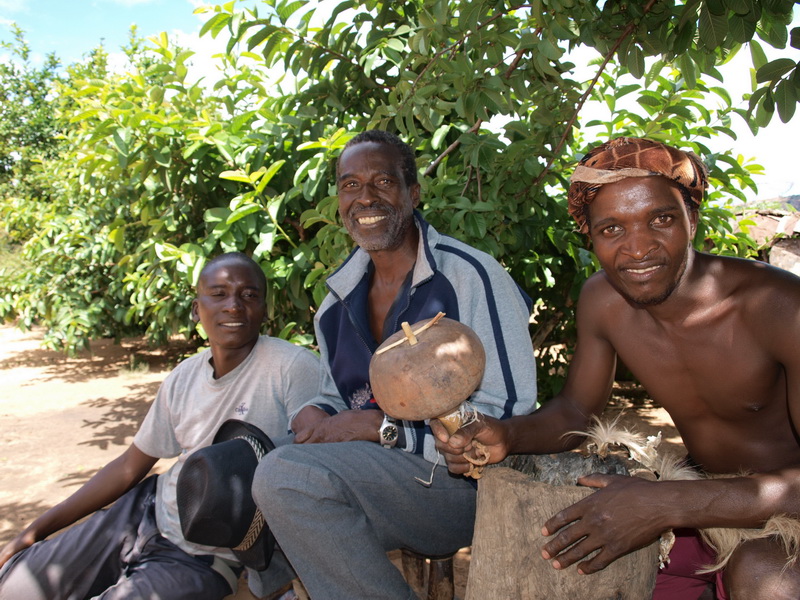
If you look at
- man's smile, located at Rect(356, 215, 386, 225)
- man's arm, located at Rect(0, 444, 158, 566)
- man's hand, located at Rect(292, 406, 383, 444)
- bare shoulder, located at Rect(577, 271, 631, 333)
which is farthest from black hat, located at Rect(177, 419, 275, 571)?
bare shoulder, located at Rect(577, 271, 631, 333)

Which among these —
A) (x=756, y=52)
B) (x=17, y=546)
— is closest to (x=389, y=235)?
(x=756, y=52)

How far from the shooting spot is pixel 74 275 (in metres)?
7.52

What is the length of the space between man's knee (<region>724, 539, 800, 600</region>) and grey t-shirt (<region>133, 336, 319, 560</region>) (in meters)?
1.58

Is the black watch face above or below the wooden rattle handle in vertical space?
below

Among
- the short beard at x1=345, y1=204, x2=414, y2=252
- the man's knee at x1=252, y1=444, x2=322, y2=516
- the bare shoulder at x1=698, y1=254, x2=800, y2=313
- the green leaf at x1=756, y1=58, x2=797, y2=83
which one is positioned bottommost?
the man's knee at x1=252, y1=444, x2=322, y2=516

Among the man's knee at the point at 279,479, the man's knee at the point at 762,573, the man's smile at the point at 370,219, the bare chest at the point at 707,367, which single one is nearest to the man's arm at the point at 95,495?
the man's knee at the point at 279,479

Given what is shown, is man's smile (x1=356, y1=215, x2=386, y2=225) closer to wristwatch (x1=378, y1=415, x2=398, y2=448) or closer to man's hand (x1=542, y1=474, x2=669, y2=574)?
wristwatch (x1=378, y1=415, x2=398, y2=448)

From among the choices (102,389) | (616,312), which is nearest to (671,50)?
(616,312)

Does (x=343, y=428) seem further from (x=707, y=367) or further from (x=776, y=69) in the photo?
(x=776, y=69)

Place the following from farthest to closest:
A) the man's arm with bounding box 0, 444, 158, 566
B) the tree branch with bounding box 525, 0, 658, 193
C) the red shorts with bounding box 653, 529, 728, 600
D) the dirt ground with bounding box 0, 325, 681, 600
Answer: the dirt ground with bounding box 0, 325, 681, 600, the man's arm with bounding box 0, 444, 158, 566, the tree branch with bounding box 525, 0, 658, 193, the red shorts with bounding box 653, 529, 728, 600

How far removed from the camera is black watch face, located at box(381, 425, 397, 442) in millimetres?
1986

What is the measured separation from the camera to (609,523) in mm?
1441

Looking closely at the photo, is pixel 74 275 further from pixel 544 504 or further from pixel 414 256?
pixel 544 504

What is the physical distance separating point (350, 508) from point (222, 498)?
1.53 feet
